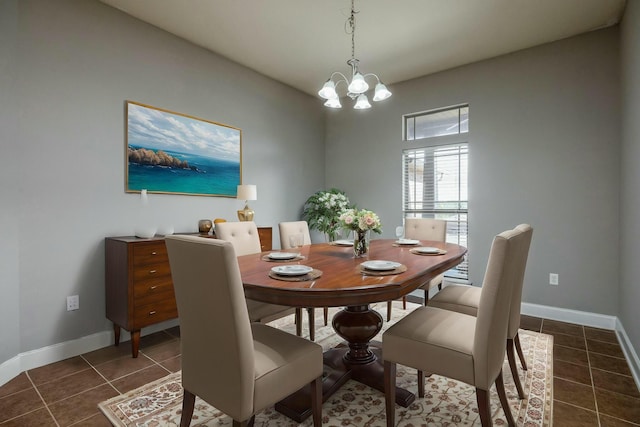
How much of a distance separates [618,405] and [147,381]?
284 centimetres

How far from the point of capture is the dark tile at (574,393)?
1.83 meters

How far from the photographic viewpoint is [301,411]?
1690 millimetres

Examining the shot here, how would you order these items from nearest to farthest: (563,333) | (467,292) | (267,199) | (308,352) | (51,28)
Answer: (308,352) → (467,292) → (51,28) → (563,333) → (267,199)

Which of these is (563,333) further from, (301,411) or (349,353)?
(301,411)

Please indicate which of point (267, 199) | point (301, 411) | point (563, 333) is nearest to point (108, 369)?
point (301, 411)

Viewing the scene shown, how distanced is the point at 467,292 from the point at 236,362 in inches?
66.4

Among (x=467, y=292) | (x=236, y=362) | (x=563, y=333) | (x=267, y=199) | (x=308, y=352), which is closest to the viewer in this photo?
(x=236, y=362)

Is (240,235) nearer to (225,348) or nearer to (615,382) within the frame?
(225,348)

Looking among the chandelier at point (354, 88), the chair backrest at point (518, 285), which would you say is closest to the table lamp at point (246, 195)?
the chandelier at point (354, 88)

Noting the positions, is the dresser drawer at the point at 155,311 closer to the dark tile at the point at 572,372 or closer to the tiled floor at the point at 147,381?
the tiled floor at the point at 147,381

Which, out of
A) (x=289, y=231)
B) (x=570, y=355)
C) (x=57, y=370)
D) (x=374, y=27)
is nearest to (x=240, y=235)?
(x=289, y=231)

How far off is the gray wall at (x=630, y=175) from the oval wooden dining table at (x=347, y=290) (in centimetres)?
126

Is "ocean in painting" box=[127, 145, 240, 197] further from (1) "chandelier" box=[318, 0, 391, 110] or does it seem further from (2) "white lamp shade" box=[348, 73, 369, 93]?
(2) "white lamp shade" box=[348, 73, 369, 93]

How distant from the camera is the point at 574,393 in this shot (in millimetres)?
1930
